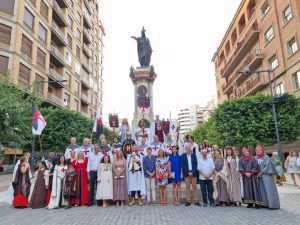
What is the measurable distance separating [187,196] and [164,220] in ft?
8.02

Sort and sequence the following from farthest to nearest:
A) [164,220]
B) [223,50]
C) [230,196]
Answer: [223,50] < [230,196] < [164,220]

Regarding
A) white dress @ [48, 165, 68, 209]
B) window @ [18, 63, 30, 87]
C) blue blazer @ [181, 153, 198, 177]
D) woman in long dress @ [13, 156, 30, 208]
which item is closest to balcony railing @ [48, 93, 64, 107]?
window @ [18, 63, 30, 87]

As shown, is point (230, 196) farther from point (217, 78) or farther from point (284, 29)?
point (217, 78)

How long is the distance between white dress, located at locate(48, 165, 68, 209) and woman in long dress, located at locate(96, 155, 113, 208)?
124 cm

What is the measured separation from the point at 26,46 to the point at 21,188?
2350 cm

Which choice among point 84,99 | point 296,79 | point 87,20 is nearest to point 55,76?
point 84,99

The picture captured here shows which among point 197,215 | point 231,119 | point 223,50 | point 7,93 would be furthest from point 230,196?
→ point 223,50

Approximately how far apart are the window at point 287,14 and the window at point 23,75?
27424 mm

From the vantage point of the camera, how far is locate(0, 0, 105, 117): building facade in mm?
26219

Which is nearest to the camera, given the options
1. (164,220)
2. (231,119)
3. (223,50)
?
(164,220)

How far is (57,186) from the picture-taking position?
29.8ft

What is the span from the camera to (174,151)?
959 cm

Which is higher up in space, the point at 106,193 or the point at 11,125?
the point at 11,125

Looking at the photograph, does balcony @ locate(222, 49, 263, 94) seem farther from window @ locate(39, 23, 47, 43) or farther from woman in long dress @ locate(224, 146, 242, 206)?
window @ locate(39, 23, 47, 43)
